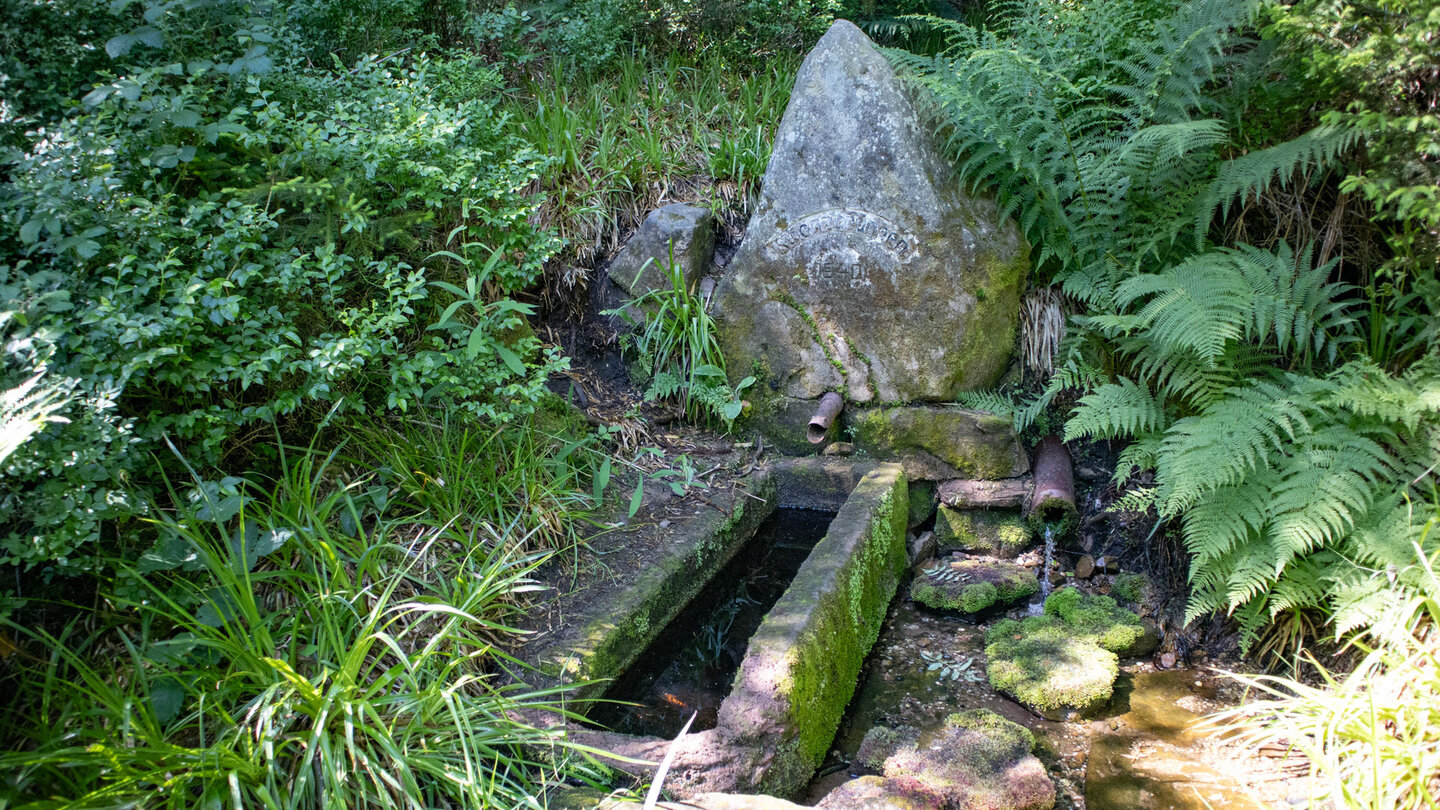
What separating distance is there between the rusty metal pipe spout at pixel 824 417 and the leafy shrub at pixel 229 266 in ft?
4.36

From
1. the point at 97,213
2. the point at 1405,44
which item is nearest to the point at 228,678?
the point at 97,213

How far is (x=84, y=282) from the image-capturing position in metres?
2.15

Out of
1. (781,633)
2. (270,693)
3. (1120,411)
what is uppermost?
(1120,411)

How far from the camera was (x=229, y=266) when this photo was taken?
2465mm

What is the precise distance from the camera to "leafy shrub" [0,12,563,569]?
1.94 metres

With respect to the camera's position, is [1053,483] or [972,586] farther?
[1053,483]

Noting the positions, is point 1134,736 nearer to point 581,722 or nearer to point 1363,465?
point 1363,465

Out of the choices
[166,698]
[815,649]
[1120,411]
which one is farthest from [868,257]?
[166,698]

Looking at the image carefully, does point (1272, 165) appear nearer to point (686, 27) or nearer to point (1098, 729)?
point (1098, 729)

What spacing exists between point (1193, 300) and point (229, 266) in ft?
10.8

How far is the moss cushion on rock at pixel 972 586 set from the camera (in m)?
3.29

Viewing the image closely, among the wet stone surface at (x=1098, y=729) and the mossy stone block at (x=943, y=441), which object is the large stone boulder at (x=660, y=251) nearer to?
the mossy stone block at (x=943, y=441)

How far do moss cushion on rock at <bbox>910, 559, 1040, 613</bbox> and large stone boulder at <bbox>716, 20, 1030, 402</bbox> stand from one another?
845mm

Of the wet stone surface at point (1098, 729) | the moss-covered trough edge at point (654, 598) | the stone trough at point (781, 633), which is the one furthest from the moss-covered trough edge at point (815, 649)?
the moss-covered trough edge at point (654, 598)
